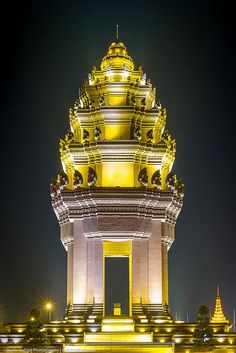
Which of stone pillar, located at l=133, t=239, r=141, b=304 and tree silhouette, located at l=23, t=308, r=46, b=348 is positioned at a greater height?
stone pillar, located at l=133, t=239, r=141, b=304

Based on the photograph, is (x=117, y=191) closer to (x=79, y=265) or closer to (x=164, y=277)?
(x=79, y=265)

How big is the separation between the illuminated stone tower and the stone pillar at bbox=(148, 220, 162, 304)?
0.04m

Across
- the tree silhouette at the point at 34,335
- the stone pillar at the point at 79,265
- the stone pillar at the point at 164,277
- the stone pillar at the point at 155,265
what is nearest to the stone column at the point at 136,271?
the stone pillar at the point at 155,265

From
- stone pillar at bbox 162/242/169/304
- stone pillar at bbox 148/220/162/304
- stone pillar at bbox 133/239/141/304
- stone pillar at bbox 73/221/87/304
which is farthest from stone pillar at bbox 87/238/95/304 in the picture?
stone pillar at bbox 162/242/169/304

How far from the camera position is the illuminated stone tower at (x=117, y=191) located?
1399 inches

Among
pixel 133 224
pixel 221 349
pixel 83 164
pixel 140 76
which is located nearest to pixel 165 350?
pixel 221 349

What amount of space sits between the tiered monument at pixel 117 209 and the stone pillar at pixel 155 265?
0.04m

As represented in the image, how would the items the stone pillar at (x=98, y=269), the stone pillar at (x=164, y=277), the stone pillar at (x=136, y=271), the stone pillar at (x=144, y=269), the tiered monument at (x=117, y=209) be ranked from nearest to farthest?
the tiered monument at (x=117, y=209) → the stone pillar at (x=98, y=269) → the stone pillar at (x=136, y=271) → the stone pillar at (x=144, y=269) → the stone pillar at (x=164, y=277)

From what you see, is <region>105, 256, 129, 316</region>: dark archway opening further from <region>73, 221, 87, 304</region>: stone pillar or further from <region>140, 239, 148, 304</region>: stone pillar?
<region>140, 239, 148, 304</region>: stone pillar

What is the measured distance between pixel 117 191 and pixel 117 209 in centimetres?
75

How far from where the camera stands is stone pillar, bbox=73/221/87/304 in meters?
35.7

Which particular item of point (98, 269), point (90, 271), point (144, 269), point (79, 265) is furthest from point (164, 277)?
point (79, 265)

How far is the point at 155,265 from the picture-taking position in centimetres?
3609

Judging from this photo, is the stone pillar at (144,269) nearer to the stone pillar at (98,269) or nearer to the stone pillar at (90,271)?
the stone pillar at (98,269)
